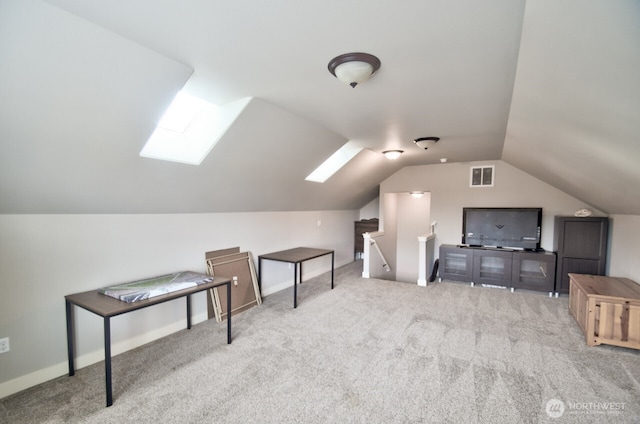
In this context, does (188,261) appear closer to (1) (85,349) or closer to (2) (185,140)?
(1) (85,349)

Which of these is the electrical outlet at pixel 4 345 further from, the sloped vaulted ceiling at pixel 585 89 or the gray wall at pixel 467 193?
the gray wall at pixel 467 193

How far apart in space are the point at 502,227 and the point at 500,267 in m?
0.73

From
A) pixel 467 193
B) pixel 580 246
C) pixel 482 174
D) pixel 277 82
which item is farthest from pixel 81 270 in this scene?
pixel 580 246

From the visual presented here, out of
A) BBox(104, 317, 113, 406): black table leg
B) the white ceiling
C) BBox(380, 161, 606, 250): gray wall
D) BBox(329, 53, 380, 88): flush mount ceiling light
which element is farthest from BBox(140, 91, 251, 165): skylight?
BBox(380, 161, 606, 250): gray wall

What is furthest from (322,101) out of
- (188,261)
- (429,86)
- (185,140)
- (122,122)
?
(188,261)

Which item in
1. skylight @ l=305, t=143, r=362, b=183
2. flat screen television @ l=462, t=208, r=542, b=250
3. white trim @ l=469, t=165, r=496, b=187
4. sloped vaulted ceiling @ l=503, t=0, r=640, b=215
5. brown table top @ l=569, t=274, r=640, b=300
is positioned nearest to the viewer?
sloped vaulted ceiling @ l=503, t=0, r=640, b=215

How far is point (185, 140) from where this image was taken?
111 inches

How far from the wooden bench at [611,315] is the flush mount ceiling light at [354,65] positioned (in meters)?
3.23

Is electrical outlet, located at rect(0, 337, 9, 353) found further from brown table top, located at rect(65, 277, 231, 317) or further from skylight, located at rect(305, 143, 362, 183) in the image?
skylight, located at rect(305, 143, 362, 183)

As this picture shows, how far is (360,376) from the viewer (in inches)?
93.1

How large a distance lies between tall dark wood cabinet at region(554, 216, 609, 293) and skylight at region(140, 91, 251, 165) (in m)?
5.13

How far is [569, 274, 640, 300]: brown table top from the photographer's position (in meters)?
2.86

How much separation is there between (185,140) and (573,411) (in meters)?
3.92

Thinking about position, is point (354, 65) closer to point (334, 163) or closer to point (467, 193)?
point (334, 163)
